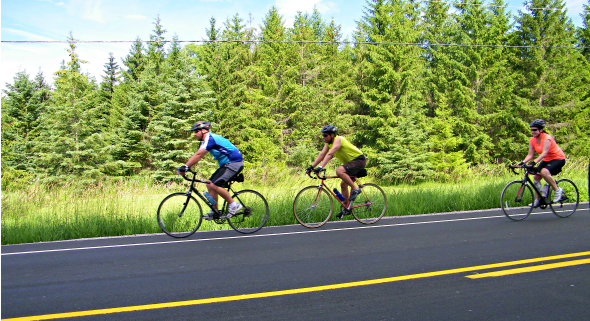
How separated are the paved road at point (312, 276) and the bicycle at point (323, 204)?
86 cm

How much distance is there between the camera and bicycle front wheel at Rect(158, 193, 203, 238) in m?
8.72

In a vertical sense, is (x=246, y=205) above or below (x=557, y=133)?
below

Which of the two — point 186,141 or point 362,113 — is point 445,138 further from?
point 186,141

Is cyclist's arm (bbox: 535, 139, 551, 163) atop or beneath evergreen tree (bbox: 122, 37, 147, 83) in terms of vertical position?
beneath

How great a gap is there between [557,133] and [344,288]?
40.2m

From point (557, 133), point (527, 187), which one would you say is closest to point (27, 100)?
point (527, 187)

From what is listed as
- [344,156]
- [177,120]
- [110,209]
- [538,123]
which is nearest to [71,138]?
[177,120]

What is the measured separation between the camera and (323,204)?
376 inches

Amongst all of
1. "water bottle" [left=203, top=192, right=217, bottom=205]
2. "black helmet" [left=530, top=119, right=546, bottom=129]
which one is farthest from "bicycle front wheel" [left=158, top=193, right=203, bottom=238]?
"black helmet" [left=530, top=119, right=546, bottom=129]

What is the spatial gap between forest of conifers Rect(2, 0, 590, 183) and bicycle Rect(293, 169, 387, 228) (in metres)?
20.9

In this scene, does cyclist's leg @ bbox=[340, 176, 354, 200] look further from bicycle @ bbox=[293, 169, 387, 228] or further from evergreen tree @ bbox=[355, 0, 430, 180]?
evergreen tree @ bbox=[355, 0, 430, 180]

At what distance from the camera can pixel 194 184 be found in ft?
28.3

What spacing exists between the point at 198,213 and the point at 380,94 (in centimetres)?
2804

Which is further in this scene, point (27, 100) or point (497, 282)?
point (27, 100)
